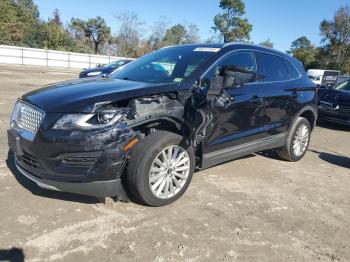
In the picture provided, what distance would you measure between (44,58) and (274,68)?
32.3 metres

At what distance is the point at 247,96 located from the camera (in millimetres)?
4859

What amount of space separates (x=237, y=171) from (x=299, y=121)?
4.82 feet

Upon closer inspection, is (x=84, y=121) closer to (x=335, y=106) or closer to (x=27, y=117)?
(x=27, y=117)

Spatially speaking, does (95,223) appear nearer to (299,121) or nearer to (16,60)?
(299,121)

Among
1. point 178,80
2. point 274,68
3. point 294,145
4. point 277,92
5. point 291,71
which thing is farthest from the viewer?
point 294,145

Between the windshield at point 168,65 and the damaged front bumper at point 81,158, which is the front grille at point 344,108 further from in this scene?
the damaged front bumper at point 81,158

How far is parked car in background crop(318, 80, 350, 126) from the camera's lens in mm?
9633

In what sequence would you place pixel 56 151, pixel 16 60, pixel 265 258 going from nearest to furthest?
1. pixel 265 258
2. pixel 56 151
3. pixel 16 60

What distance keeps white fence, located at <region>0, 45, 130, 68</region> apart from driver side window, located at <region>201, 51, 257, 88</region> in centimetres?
3100

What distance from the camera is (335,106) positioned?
9.82 m

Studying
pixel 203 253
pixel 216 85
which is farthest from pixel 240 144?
pixel 203 253

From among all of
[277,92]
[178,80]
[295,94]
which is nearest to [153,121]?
[178,80]

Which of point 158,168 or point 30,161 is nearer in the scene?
point 30,161

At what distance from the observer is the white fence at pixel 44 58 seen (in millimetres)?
32188
